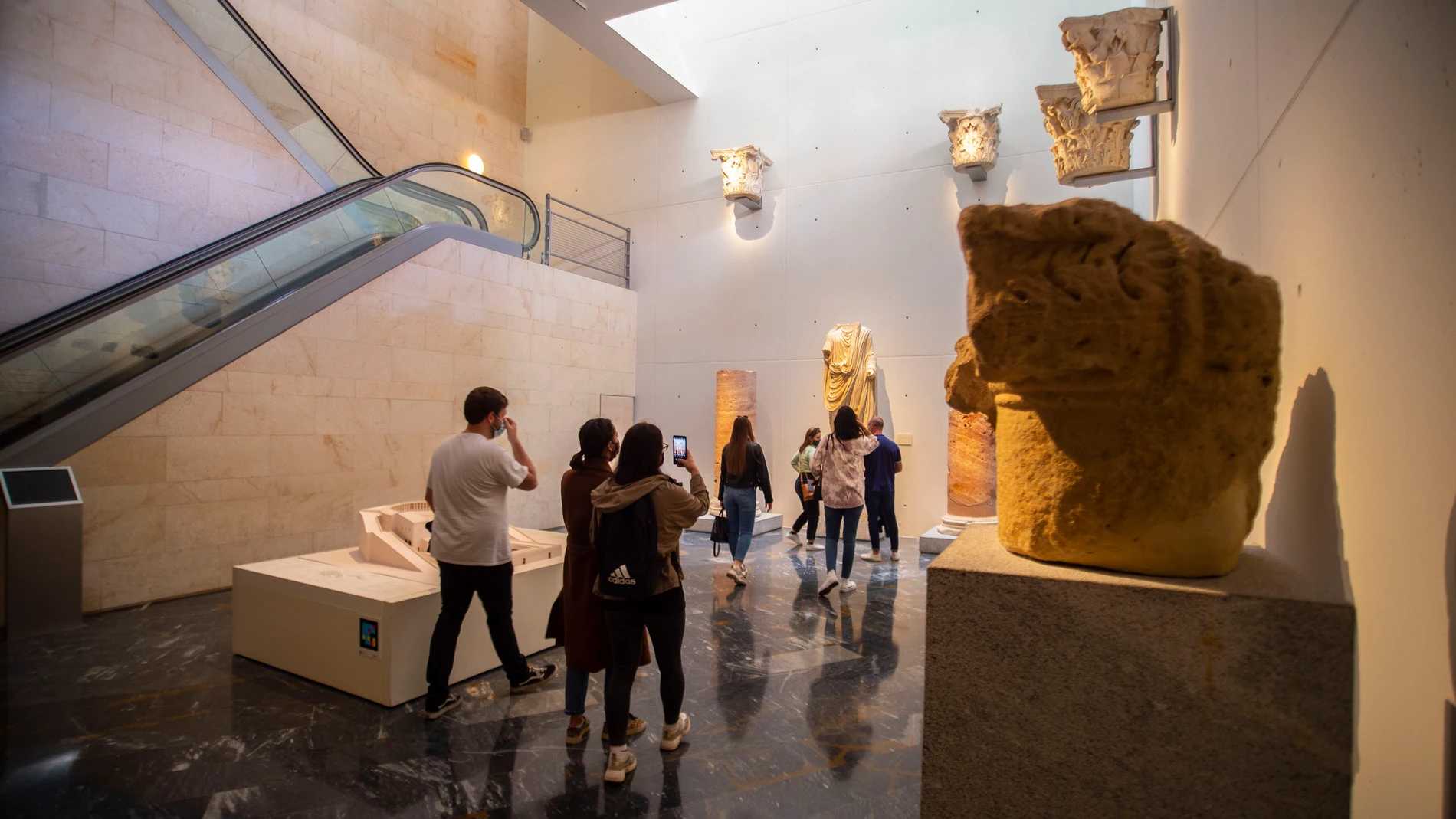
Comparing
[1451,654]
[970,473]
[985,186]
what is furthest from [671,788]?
[985,186]

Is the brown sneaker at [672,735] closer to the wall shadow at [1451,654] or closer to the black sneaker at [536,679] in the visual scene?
the black sneaker at [536,679]

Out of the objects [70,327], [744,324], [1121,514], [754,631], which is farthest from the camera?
[744,324]

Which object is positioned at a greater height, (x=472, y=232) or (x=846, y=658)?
(x=472, y=232)

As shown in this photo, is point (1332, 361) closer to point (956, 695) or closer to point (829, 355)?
point (956, 695)

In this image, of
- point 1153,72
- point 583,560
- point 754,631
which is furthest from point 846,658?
point 1153,72

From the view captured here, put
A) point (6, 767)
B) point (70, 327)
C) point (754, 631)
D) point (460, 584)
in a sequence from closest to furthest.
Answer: point (6, 767) < point (460, 584) < point (754, 631) < point (70, 327)

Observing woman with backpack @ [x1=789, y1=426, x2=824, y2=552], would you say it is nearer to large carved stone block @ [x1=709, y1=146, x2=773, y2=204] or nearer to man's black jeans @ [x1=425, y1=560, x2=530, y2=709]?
man's black jeans @ [x1=425, y1=560, x2=530, y2=709]

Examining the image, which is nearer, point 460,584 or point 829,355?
point 460,584

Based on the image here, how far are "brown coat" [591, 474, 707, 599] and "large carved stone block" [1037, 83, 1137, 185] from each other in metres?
4.43

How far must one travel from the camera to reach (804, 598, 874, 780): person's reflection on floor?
3033 millimetres

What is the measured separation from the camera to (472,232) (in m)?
8.29

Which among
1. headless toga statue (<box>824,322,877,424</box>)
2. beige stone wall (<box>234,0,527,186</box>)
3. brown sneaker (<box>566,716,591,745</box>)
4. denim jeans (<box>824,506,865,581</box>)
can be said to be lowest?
brown sneaker (<box>566,716,591,745</box>)

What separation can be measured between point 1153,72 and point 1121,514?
3.46m

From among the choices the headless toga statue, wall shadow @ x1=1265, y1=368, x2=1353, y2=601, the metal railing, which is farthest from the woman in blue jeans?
the metal railing
